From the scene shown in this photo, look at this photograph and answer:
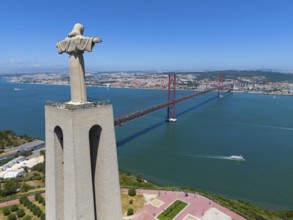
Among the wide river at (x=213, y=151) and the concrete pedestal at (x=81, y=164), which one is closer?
the concrete pedestal at (x=81, y=164)

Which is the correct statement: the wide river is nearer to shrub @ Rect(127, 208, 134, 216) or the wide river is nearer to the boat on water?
the boat on water

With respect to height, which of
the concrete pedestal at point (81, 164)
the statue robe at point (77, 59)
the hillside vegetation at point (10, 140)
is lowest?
the hillside vegetation at point (10, 140)

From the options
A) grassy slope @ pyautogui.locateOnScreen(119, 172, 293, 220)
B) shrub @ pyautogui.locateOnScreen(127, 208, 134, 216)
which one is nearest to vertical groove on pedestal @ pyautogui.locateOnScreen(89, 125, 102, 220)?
shrub @ pyautogui.locateOnScreen(127, 208, 134, 216)

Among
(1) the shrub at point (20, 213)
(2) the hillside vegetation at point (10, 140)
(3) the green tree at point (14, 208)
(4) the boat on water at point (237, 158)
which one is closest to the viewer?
(1) the shrub at point (20, 213)

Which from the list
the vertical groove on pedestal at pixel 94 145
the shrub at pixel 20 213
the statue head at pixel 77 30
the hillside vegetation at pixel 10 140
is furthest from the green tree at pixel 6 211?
the hillside vegetation at pixel 10 140

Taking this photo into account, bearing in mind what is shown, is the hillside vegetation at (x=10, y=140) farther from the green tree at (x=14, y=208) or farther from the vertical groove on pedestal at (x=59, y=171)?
the vertical groove on pedestal at (x=59, y=171)

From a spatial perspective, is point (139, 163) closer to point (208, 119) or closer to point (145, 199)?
point (145, 199)

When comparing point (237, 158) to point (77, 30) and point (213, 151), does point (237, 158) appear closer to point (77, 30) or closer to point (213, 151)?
point (213, 151)

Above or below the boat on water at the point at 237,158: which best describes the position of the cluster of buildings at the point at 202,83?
above
